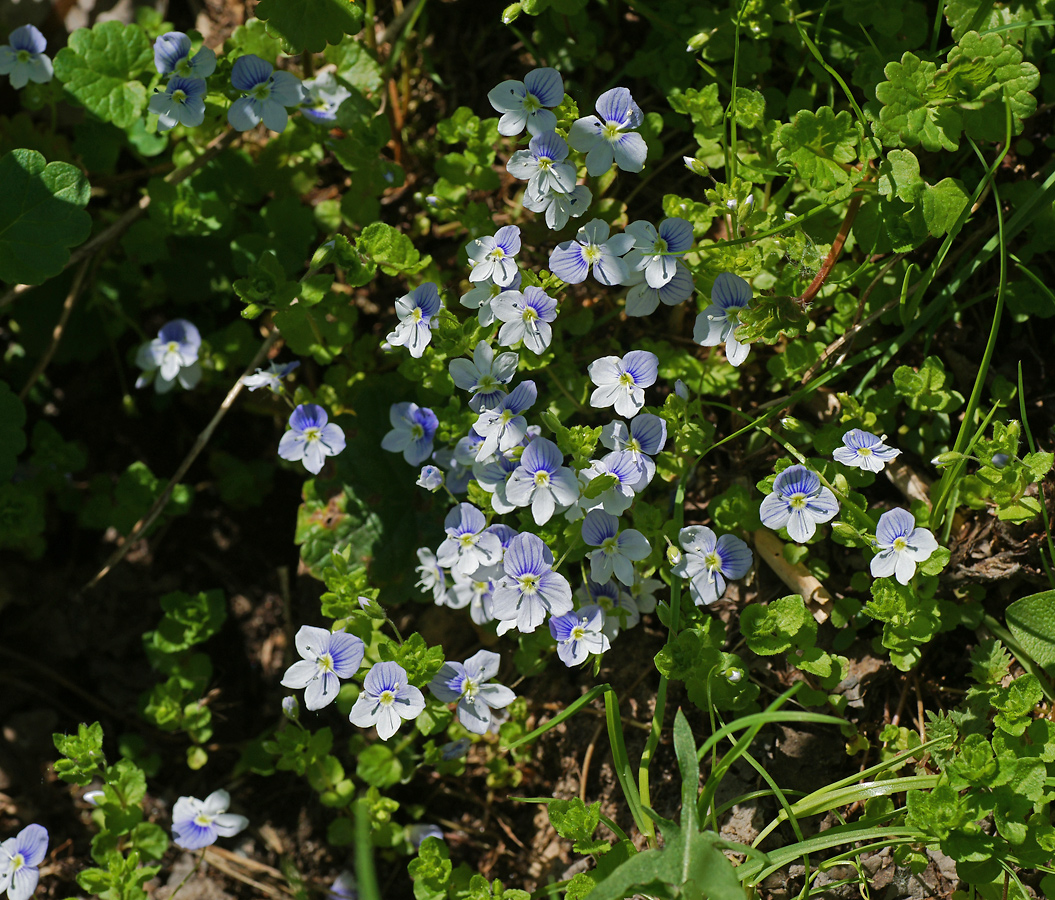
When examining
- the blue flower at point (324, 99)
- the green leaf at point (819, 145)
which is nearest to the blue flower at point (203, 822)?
the blue flower at point (324, 99)

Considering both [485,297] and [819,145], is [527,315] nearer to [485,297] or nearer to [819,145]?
[485,297]

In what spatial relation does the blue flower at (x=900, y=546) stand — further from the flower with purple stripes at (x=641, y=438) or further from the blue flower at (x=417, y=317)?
the blue flower at (x=417, y=317)

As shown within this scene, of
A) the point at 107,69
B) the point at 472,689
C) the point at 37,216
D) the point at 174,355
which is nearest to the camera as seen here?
the point at 472,689

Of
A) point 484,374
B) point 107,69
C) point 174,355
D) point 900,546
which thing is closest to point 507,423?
point 484,374

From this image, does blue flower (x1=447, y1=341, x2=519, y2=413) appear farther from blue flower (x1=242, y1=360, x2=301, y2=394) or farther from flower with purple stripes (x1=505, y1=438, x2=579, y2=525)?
blue flower (x1=242, y1=360, x2=301, y2=394)

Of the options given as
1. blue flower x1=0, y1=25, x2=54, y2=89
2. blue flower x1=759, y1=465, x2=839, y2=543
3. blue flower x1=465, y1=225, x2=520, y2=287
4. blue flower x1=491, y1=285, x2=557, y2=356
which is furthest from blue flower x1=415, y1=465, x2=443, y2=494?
blue flower x1=0, y1=25, x2=54, y2=89
